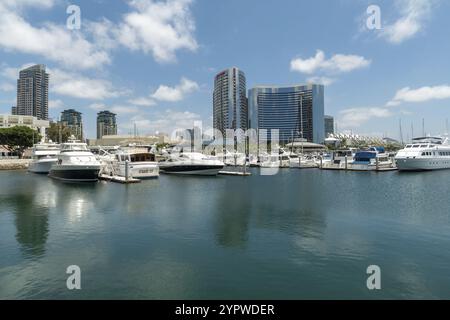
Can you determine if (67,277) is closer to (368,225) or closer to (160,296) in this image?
(160,296)

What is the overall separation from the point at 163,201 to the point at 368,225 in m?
22.0

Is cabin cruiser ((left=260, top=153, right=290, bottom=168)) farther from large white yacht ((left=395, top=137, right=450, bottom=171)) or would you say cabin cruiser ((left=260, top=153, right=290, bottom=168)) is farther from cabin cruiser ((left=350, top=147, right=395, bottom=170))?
large white yacht ((left=395, top=137, right=450, bottom=171))

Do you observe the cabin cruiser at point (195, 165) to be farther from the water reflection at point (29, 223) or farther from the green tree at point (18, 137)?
the green tree at point (18, 137)

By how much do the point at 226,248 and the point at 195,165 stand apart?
48040mm

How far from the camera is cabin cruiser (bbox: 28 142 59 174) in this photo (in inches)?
2847

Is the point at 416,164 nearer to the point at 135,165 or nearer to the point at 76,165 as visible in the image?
the point at 135,165

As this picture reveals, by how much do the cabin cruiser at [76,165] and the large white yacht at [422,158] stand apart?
69.0m

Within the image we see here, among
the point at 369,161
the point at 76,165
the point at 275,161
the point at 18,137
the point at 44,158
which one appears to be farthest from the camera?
the point at 18,137

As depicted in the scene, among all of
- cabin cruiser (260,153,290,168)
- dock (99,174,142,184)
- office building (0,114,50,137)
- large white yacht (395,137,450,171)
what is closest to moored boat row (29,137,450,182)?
large white yacht (395,137,450,171)

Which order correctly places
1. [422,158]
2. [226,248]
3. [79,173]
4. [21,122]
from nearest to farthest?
[226,248] → [79,173] → [422,158] → [21,122]

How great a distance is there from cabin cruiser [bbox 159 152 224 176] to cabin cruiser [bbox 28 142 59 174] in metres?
29.5

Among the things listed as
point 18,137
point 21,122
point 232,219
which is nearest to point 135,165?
point 232,219

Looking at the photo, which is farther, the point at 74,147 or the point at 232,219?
the point at 74,147

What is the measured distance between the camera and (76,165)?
168 ft
